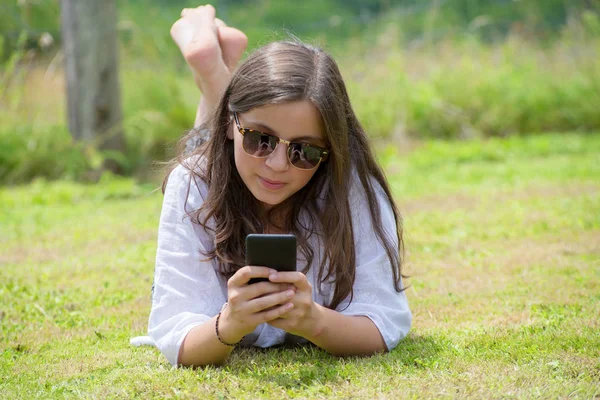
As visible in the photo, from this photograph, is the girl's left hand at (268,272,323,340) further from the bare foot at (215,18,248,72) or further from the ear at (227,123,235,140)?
the bare foot at (215,18,248,72)

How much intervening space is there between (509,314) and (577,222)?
1.90m

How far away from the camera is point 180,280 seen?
8.91 feet

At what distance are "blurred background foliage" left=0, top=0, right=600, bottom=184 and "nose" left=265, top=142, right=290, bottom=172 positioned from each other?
440 centimetres

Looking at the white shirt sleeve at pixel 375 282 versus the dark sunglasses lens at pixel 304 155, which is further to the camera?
the white shirt sleeve at pixel 375 282

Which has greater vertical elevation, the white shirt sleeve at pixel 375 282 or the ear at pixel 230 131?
the ear at pixel 230 131

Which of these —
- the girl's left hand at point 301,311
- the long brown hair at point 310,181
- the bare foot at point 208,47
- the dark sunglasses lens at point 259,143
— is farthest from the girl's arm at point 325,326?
the bare foot at point 208,47

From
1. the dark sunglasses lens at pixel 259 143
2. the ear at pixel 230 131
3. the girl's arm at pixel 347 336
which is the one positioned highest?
the ear at pixel 230 131

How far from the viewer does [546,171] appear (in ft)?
22.4

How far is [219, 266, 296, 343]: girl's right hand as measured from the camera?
2377 mm

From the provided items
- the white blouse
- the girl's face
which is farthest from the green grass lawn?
the girl's face

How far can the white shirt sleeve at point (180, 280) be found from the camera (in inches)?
105

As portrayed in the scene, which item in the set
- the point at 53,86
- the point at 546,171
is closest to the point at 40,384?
the point at 546,171

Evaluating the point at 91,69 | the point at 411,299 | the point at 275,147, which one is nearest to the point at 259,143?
the point at 275,147

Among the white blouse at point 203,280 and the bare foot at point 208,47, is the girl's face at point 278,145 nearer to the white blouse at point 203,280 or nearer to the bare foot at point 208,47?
the white blouse at point 203,280
